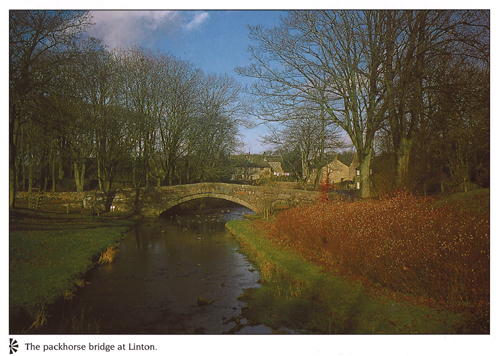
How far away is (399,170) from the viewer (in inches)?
522

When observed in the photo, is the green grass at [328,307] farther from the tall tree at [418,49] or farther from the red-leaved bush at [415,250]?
the tall tree at [418,49]

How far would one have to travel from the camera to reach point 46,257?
995 cm

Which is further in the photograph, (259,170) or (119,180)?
(259,170)

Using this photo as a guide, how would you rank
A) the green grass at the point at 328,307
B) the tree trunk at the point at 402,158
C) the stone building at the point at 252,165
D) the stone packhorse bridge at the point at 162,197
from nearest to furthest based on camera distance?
the green grass at the point at 328,307, the tree trunk at the point at 402,158, the stone packhorse bridge at the point at 162,197, the stone building at the point at 252,165

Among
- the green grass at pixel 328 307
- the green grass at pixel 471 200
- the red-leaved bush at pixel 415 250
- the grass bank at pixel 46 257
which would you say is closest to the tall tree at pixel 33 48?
the grass bank at pixel 46 257

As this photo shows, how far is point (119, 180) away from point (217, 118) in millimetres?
10765

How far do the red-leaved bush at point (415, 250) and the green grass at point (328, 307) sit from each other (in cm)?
38

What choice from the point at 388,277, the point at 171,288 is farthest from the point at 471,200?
the point at 171,288

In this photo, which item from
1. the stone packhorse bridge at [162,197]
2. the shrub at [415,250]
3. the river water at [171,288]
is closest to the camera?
the shrub at [415,250]

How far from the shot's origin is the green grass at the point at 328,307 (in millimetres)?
5820
